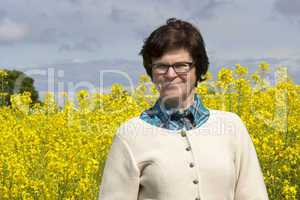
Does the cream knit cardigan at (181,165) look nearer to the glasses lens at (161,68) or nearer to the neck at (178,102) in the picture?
the neck at (178,102)

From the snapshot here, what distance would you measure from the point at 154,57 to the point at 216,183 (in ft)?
1.52

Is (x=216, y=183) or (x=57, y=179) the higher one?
(x=216, y=183)

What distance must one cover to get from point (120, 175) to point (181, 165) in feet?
0.67

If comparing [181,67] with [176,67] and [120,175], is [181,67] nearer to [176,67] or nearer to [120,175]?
[176,67]

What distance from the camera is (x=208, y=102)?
709 cm

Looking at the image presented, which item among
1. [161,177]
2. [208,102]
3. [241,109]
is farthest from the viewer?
[208,102]

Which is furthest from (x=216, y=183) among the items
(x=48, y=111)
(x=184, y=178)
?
(x=48, y=111)

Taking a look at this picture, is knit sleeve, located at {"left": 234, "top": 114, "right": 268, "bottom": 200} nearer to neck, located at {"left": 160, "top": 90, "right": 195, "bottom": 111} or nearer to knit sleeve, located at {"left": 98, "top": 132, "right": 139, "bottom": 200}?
neck, located at {"left": 160, "top": 90, "right": 195, "bottom": 111}

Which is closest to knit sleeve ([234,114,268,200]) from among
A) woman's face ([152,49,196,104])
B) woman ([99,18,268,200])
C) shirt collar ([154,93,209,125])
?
woman ([99,18,268,200])

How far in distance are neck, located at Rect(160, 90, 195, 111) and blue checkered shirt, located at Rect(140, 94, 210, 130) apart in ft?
0.04

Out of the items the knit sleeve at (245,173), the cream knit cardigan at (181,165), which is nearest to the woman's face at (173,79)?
the cream knit cardigan at (181,165)

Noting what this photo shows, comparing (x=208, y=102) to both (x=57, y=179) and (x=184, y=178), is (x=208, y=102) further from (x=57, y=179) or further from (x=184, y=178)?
(x=184, y=178)

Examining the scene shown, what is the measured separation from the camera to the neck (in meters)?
1.99

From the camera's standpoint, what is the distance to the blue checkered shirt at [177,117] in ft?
6.60
